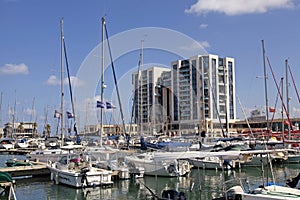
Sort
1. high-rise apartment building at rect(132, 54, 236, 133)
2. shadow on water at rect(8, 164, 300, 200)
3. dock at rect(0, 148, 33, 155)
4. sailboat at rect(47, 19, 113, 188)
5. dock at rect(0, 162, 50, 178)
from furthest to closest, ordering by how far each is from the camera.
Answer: high-rise apartment building at rect(132, 54, 236, 133)
dock at rect(0, 148, 33, 155)
dock at rect(0, 162, 50, 178)
sailboat at rect(47, 19, 113, 188)
shadow on water at rect(8, 164, 300, 200)

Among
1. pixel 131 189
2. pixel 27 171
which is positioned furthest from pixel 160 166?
pixel 27 171

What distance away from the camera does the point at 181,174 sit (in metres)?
29.8

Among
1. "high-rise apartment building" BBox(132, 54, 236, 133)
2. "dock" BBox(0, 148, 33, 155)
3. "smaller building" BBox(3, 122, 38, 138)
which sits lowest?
"dock" BBox(0, 148, 33, 155)

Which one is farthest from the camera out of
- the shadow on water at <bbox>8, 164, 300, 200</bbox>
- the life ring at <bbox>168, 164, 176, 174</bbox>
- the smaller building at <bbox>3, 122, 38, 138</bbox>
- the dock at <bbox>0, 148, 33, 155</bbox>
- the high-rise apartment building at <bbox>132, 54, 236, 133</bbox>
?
the smaller building at <bbox>3, 122, 38, 138</bbox>

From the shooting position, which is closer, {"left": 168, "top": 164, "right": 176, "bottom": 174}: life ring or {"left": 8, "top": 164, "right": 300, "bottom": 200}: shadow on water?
{"left": 8, "top": 164, "right": 300, "bottom": 200}: shadow on water

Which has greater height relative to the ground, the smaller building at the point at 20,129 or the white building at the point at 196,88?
the white building at the point at 196,88

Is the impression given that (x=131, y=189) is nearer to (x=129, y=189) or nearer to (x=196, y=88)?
(x=129, y=189)

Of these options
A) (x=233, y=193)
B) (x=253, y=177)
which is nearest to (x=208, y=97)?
(x=253, y=177)

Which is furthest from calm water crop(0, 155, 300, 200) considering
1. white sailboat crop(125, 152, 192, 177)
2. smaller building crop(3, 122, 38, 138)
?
smaller building crop(3, 122, 38, 138)

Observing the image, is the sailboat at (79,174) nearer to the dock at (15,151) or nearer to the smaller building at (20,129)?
the dock at (15,151)

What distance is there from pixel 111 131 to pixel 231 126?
49.6m

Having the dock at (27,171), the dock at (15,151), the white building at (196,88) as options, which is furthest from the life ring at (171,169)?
the white building at (196,88)

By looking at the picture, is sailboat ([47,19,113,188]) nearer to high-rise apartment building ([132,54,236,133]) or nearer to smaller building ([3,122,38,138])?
high-rise apartment building ([132,54,236,133])

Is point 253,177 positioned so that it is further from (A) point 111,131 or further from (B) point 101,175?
(A) point 111,131
